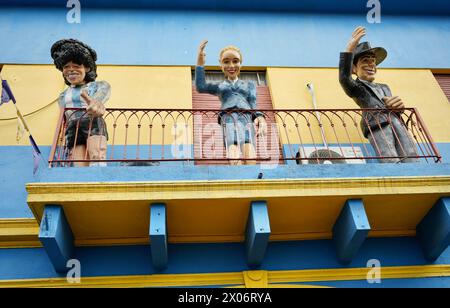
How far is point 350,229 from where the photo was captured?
19.0 ft

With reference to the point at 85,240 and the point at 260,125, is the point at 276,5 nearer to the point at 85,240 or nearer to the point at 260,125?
the point at 260,125

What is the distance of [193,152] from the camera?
298 inches

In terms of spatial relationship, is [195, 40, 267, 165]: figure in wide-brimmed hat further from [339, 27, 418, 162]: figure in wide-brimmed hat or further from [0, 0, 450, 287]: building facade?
[339, 27, 418, 162]: figure in wide-brimmed hat

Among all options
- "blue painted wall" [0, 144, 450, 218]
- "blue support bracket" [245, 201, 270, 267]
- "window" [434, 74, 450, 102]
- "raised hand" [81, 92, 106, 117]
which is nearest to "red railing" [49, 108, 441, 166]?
"raised hand" [81, 92, 106, 117]

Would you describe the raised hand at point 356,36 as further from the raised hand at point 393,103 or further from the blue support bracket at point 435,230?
the blue support bracket at point 435,230

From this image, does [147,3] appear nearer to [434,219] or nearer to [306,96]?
[306,96]

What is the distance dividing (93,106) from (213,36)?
3696mm

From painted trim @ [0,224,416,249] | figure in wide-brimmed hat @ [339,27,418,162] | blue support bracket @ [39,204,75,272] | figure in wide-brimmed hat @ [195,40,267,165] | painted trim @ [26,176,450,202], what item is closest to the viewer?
blue support bracket @ [39,204,75,272]

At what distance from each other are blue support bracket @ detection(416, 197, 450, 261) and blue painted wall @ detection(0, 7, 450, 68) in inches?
148

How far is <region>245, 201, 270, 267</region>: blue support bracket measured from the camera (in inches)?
221

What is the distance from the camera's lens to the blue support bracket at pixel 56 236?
5.43 m

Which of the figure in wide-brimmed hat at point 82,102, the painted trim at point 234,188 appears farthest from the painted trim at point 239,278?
the figure in wide-brimmed hat at point 82,102

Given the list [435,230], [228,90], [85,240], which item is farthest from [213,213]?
[435,230]

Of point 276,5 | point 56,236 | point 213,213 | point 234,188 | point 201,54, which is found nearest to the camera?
point 56,236
